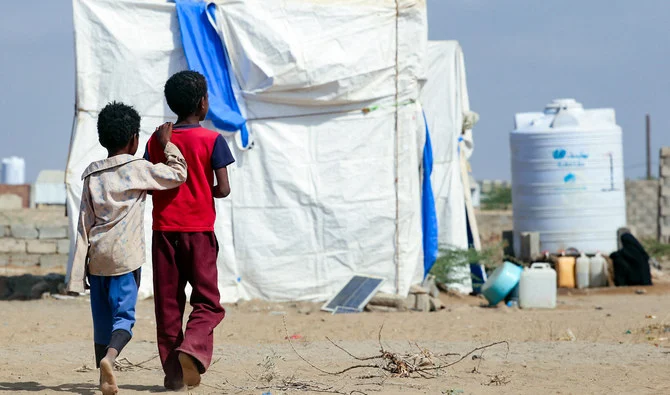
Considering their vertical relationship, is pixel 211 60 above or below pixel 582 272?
above

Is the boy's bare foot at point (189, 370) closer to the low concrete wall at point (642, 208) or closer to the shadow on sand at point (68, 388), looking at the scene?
the shadow on sand at point (68, 388)

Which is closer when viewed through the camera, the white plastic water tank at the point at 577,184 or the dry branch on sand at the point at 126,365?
the dry branch on sand at the point at 126,365

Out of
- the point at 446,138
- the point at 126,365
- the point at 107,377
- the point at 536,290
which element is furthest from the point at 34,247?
the point at 107,377

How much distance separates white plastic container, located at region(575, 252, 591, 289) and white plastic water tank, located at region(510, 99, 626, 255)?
0.74m

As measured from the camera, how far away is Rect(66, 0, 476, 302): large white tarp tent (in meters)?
8.48

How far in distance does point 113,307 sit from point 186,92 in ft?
3.29

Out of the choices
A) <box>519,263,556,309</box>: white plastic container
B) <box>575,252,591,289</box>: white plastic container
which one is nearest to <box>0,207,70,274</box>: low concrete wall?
<box>575,252,591,289</box>: white plastic container

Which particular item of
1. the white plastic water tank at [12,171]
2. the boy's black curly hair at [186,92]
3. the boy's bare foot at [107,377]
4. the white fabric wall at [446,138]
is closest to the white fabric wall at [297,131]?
the white fabric wall at [446,138]

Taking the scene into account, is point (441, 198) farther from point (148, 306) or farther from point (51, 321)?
point (51, 321)

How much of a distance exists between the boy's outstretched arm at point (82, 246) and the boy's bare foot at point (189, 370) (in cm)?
54

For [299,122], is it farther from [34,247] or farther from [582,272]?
[34,247]

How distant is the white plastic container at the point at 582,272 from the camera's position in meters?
11.8

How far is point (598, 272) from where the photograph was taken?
11.9 meters

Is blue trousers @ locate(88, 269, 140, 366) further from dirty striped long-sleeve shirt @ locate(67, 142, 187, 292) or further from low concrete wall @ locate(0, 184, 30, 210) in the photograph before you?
low concrete wall @ locate(0, 184, 30, 210)
